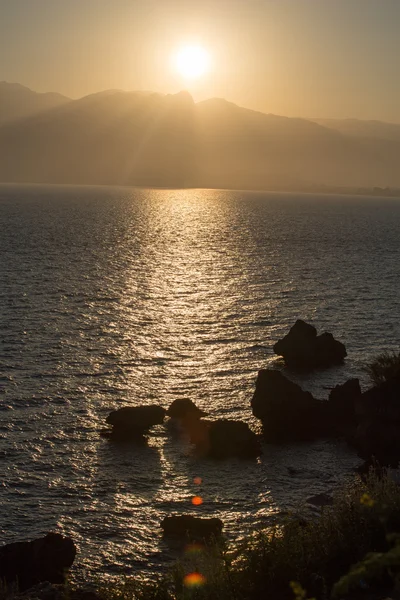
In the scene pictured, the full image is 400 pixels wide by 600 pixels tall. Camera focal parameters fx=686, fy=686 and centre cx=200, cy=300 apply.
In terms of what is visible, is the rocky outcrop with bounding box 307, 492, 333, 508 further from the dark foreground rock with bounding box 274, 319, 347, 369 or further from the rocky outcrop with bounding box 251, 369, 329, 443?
the dark foreground rock with bounding box 274, 319, 347, 369

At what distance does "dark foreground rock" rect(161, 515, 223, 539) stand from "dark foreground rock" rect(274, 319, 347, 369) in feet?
87.4

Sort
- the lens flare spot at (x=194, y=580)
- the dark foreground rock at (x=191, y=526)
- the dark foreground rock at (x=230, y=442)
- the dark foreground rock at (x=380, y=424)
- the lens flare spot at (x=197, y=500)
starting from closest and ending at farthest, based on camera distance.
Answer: the lens flare spot at (x=194, y=580) → the dark foreground rock at (x=191, y=526) → the lens flare spot at (x=197, y=500) → the dark foreground rock at (x=380, y=424) → the dark foreground rock at (x=230, y=442)

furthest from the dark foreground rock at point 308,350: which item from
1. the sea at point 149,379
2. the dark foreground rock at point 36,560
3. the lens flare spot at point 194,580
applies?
the lens flare spot at point 194,580

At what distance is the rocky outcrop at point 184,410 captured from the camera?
41772 millimetres

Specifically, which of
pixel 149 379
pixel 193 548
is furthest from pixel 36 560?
pixel 149 379

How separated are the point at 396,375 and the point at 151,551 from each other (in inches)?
861

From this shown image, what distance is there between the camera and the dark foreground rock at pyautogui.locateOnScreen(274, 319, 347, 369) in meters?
54.6

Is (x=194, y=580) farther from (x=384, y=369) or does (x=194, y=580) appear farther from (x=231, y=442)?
(x=384, y=369)

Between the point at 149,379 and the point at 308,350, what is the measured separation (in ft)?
43.7

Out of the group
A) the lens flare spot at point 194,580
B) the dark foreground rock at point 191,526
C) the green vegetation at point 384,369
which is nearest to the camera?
the lens flare spot at point 194,580

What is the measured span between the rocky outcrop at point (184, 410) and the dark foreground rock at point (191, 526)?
1243 cm

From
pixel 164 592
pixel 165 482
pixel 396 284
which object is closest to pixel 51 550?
pixel 164 592

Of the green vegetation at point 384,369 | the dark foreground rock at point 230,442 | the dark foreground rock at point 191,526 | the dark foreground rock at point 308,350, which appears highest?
the dark foreground rock at point 308,350

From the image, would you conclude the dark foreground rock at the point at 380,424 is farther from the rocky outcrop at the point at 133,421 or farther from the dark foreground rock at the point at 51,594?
the dark foreground rock at the point at 51,594
